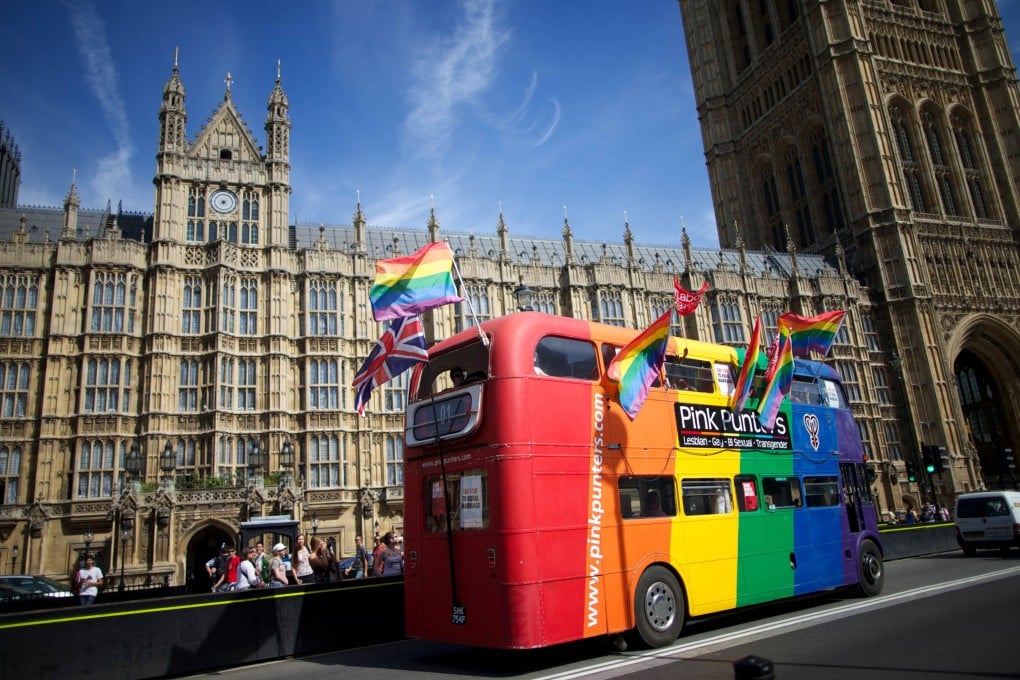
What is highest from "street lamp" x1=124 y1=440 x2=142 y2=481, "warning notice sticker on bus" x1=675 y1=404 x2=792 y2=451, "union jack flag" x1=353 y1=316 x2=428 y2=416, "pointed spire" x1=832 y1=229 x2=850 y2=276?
"pointed spire" x1=832 y1=229 x2=850 y2=276

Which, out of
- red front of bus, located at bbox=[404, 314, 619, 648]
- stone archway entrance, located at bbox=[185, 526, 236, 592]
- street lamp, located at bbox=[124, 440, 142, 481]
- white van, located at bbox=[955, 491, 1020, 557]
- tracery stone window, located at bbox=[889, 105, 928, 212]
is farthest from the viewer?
tracery stone window, located at bbox=[889, 105, 928, 212]

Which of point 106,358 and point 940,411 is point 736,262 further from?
point 106,358

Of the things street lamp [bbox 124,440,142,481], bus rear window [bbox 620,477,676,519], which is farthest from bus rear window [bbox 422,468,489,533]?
street lamp [bbox 124,440,142,481]

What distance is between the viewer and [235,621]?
1188cm

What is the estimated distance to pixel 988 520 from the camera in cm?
2095

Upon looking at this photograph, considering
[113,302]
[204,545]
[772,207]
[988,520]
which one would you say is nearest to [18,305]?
[113,302]

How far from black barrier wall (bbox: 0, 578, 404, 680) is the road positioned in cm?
39

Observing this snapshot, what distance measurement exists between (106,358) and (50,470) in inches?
210

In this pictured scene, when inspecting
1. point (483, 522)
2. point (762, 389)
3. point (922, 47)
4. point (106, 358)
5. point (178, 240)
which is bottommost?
point (483, 522)

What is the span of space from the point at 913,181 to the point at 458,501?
61.1 m

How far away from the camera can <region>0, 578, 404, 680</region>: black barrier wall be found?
10039 millimetres

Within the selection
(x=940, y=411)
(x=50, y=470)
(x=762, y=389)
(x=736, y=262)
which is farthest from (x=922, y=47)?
(x=50, y=470)

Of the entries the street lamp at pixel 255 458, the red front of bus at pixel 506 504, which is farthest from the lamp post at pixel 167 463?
the red front of bus at pixel 506 504

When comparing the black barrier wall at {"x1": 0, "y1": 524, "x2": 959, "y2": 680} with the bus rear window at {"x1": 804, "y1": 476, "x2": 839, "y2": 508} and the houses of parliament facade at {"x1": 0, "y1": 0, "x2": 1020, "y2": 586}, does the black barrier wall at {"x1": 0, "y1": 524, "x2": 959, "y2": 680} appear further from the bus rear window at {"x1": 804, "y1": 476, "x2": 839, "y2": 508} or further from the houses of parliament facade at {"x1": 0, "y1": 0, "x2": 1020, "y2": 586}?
the bus rear window at {"x1": 804, "y1": 476, "x2": 839, "y2": 508}
